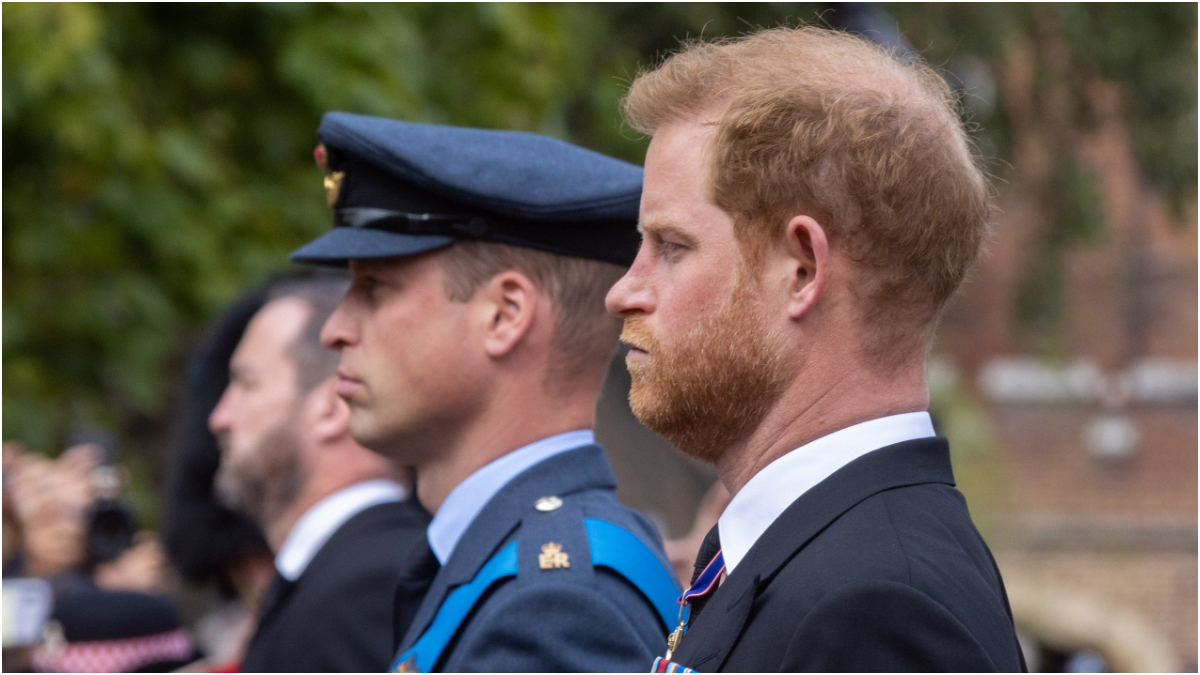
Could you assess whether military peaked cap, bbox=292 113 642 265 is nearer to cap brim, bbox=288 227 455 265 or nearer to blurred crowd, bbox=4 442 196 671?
cap brim, bbox=288 227 455 265

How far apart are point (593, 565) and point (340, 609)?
950 mm

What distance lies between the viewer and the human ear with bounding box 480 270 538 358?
2.28 metres

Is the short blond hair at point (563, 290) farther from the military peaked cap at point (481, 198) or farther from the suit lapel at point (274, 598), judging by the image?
the suit lapel at point (274, 598)

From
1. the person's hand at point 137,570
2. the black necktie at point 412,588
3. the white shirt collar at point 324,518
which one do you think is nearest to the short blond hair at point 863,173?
the black necktie at point 412,588

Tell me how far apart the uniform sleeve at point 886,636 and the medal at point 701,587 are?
282mm

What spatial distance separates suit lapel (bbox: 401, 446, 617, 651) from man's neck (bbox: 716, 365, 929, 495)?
711 millimetres

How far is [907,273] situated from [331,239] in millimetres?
1258

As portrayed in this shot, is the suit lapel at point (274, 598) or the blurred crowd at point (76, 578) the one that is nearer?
the suit lapel at point (274, 598)

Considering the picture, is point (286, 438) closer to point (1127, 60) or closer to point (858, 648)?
point (858, 648)

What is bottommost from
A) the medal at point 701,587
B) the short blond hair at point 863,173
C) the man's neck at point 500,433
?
the man's neck at point 500,433

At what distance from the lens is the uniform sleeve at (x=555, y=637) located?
6.07ft

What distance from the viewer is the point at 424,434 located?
90.1 inches

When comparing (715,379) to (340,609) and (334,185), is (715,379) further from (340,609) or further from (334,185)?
(340,609)

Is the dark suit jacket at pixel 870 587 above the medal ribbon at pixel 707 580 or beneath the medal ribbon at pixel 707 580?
above
